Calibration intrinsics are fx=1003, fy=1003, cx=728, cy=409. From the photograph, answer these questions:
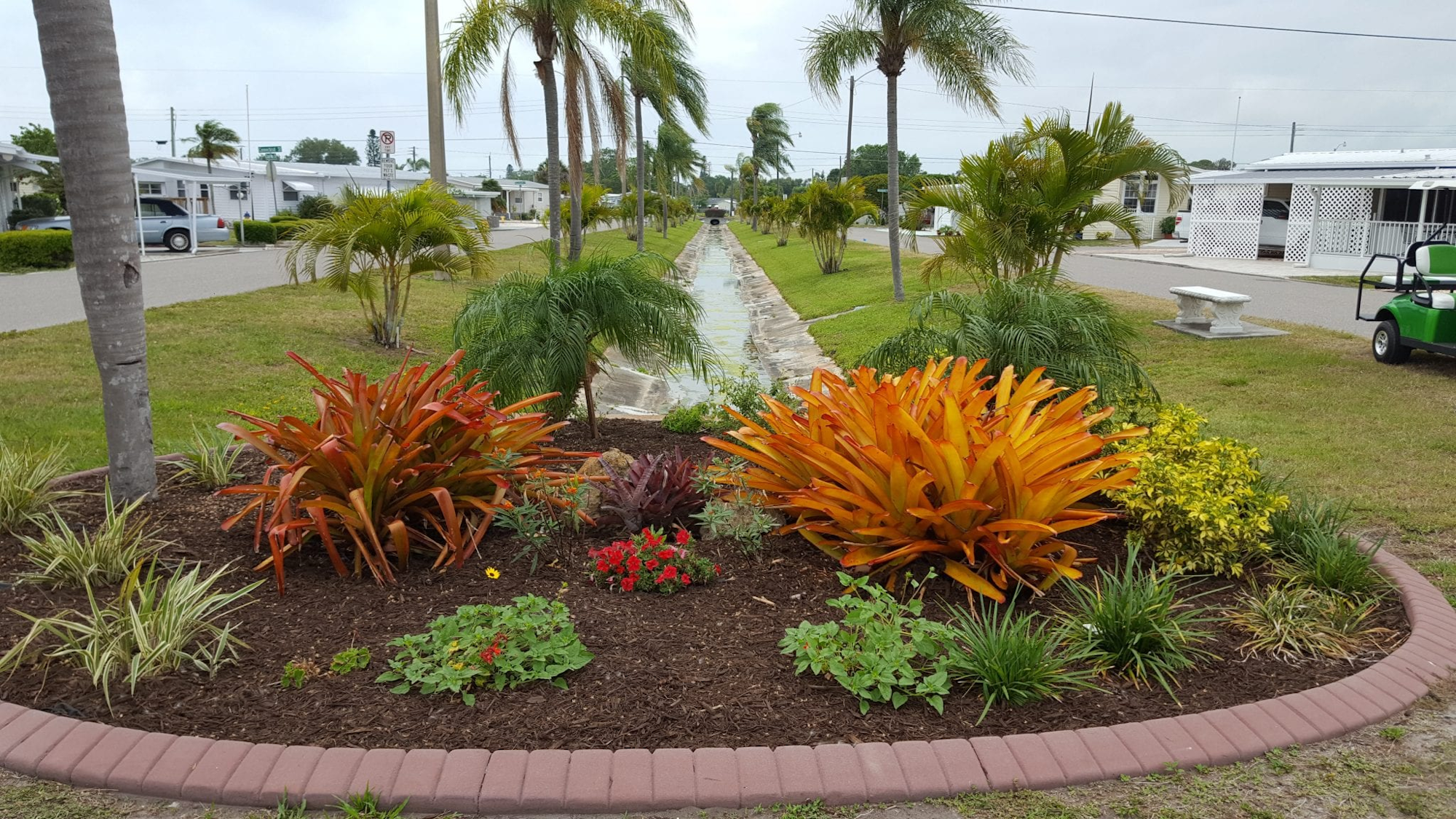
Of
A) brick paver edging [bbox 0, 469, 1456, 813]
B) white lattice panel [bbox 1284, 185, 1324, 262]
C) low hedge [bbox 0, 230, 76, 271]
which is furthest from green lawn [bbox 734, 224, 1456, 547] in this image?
low hedge [bbox 0, 230, 76, 271]

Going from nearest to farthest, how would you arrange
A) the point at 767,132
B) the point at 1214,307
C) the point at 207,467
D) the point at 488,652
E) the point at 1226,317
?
the point at 488,652 → the point at 207,467 → the point at 1226,317 → the point at 1214,307 → the point at 767,132

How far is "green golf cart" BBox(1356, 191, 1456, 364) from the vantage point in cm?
987

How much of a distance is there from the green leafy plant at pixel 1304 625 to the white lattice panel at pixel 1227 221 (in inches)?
1212

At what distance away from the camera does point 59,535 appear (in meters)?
4.50

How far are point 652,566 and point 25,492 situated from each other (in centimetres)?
300

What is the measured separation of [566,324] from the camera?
6176 mm

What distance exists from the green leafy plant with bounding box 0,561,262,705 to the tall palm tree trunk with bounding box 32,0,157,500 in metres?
1.28

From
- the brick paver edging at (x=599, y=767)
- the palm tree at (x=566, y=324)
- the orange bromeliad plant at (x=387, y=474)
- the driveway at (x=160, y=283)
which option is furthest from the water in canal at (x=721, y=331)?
the driveway at (x=160, y=283)

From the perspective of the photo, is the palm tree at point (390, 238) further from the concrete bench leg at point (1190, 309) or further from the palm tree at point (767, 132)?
the palm tree at point (767, 132)

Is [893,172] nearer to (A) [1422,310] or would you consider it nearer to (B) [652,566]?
(A) [1422,310]

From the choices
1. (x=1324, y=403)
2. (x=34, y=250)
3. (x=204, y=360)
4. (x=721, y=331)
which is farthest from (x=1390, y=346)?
(x=34, y=250)

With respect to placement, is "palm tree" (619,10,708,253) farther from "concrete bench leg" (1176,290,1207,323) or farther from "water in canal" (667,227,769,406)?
"concrete bench leg" (1176,290,1207,323)

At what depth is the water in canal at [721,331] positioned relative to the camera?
11.6 meters

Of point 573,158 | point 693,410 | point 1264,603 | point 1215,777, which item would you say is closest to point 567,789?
point 1215,777
